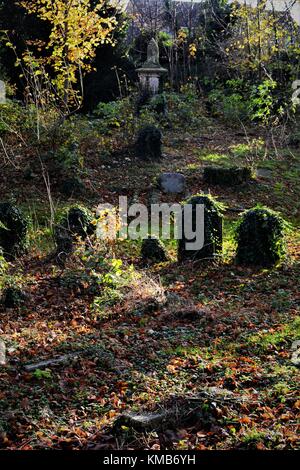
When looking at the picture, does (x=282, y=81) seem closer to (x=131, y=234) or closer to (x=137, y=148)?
(x=137, y=148)

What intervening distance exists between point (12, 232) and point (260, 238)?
3431 millimetres

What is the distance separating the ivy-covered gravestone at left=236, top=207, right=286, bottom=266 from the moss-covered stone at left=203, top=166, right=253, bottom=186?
12.8 ft

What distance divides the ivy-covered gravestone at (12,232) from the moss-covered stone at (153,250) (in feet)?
5.59

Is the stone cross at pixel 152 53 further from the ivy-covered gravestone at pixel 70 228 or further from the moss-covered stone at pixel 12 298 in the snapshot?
the moss-covered stone at pixel 12 298

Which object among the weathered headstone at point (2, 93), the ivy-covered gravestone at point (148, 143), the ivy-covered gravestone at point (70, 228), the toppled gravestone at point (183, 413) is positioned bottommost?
the toppled gravestone at point (183, 413)

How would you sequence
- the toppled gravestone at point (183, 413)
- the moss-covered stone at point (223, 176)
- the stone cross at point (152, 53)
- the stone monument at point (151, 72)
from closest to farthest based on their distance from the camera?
1. the toppled gravestone at point (183, 413)
2. the moss-covered stone at point (223, 176)
3. the stone monument at point (151, 72)
4. the stone cross at point (152, 53)

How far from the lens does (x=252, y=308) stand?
Result: 271 inches

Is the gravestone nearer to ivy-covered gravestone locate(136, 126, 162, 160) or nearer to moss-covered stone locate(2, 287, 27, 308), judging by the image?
ivy-covered gravestone locate(136, 126, 162, 160)

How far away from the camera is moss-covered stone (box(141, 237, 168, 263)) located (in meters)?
8.57

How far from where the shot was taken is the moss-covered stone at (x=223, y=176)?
1205 cm

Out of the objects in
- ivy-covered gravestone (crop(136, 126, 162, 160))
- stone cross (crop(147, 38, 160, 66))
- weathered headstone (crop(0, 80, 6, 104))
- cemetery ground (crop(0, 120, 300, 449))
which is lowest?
cemetery ground (crop(0, 120, 300, 449))

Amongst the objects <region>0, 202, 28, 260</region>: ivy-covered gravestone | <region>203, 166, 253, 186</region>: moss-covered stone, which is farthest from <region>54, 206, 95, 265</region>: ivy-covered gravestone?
<region>203, 166, 253, 186</region>: moss-covered stone

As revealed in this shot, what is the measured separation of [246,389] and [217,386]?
0.23 m

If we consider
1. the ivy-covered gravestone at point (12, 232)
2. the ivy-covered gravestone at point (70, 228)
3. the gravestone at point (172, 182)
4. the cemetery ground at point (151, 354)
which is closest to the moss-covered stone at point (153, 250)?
the cemetery ground at point (151, 354)
